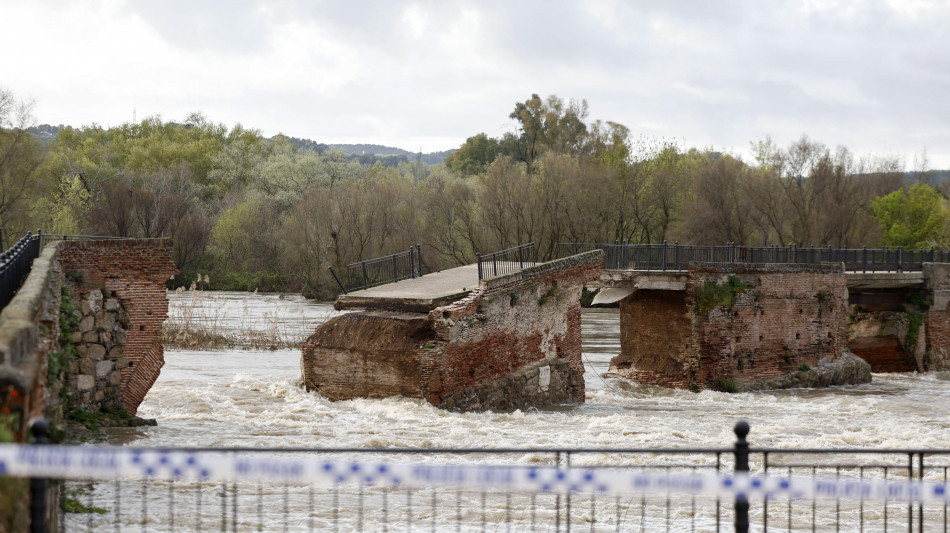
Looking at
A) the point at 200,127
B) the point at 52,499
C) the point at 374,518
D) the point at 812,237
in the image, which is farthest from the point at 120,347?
the point at 200,127

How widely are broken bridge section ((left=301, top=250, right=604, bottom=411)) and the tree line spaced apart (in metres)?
27.1

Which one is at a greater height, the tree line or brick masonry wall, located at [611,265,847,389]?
the tree line

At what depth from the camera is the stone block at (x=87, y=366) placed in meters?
14.2

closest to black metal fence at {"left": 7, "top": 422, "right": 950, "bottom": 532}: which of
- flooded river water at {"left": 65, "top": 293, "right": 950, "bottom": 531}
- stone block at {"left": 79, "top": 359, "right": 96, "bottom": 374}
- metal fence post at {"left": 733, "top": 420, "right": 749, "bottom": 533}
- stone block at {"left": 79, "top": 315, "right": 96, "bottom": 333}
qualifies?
flooded river water at {"left": 65, "top": 293, "right": 950, "bottom": 531}

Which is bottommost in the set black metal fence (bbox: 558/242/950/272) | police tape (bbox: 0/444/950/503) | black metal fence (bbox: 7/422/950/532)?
black metal fence (bbox: 7/422/950/532)

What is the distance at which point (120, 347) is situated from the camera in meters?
14.6

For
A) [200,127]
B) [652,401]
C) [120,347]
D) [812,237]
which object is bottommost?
[652,401]

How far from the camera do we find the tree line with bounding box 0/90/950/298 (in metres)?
47.5

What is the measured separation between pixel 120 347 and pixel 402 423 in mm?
4957

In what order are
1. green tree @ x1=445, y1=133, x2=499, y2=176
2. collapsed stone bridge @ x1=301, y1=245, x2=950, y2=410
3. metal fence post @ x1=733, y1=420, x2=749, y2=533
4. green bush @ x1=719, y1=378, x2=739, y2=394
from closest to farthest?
1. metal fence post @ x1=733, y1=420, x2=749, y2=533
2. collapsed stone bridge @ x1=301, y1=245, x2=950, y2=410
3. green bush @ x1=719, y1=378, x2=739, y2=394
4. green tree @ x1=445, y1=133, x2=499, y2=176

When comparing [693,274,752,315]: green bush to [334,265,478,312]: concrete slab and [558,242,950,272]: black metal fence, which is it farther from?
[334,265,478,312]: concrete slab

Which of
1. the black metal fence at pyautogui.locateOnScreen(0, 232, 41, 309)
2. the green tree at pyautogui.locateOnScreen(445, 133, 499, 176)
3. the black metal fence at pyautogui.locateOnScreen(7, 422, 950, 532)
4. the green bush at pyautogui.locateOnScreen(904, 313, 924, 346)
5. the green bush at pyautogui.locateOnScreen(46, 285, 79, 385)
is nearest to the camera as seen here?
the black metal fence at pyautogui.locateOnScreen(0, 232, 41, 309)

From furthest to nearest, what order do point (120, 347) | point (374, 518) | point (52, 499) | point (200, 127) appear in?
point (200, 127)
point (120, 347)
point (374, 518)
point (52, 499)

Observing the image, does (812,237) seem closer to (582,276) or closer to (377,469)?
(582,276)
